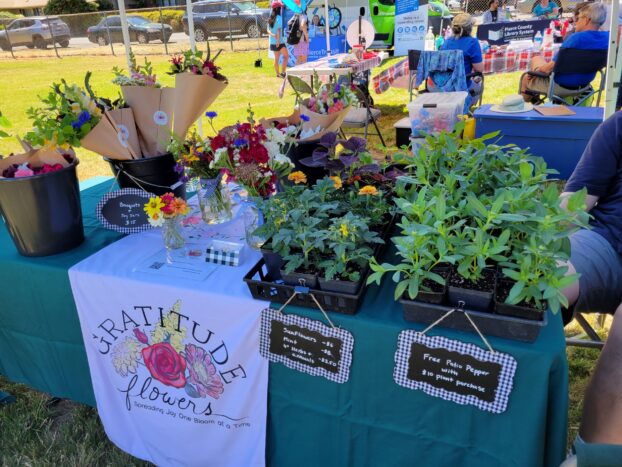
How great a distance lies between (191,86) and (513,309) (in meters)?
1.17

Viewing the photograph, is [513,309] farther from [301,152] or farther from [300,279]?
[301,152]

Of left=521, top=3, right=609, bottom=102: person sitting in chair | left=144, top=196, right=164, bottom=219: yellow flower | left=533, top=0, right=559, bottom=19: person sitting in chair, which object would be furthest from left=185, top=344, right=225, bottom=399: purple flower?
left=533, top=0, right=559, bottom=19: person sitting in chair

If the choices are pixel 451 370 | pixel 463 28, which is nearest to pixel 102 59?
pixel 463 28

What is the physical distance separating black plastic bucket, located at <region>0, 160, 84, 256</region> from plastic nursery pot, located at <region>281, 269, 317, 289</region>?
2.52 ft

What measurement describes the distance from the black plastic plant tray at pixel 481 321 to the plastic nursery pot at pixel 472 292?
0.07 feet

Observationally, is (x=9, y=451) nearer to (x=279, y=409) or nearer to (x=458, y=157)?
(x=279, y=409)

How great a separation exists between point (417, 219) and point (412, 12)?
9.42 meters

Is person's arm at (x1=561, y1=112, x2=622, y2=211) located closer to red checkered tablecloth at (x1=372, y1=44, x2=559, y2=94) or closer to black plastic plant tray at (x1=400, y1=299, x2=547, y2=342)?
black plastic plant tray at (x1=400, y1=299, x2=547, y2=342)

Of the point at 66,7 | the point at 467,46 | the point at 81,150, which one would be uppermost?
the point at 66,7

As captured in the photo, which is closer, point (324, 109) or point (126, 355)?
point (126, 355)

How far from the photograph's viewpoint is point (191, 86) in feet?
5.16

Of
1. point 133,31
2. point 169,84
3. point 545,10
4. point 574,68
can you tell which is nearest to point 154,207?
point 574,68

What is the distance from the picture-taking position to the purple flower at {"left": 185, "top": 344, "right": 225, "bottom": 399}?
4.43 feet

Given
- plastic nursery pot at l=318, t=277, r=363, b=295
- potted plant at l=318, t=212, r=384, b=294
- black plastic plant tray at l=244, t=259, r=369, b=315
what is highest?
potted plant at l=318, t=212, r=384, b=294
